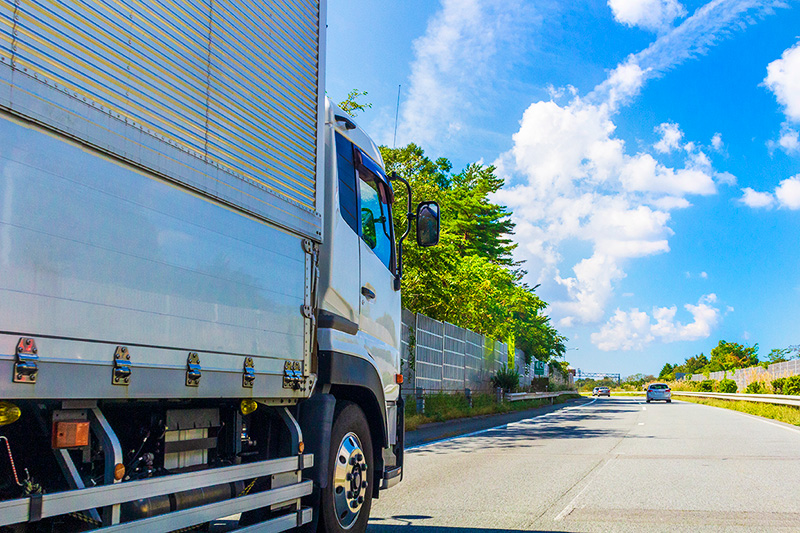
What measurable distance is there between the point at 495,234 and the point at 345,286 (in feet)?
150

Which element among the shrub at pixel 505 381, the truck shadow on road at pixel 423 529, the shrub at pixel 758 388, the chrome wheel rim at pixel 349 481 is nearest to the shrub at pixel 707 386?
the shrub at pixel 758 388

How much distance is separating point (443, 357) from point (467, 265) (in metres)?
7.46

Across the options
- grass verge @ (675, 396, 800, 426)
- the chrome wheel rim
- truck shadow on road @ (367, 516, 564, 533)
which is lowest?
grass verge @ (675, 396, 800, 426)

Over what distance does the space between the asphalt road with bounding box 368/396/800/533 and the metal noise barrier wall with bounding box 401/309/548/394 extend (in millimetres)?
6056

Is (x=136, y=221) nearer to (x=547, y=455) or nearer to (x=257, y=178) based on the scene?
(x=257, y=178)

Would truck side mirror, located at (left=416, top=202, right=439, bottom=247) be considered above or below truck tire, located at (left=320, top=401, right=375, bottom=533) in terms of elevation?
above

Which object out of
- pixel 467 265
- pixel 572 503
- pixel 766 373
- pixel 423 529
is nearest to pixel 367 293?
pixel 423 529

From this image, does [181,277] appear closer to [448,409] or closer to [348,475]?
[348,475]

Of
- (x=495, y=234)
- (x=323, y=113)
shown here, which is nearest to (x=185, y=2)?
(x=323, y=113)

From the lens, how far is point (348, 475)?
5.47 m

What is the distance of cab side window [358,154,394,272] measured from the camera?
20.9 feet

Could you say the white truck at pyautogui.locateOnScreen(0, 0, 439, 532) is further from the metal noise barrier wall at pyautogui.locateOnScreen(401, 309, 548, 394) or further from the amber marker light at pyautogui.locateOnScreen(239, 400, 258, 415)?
A: the metal noise barrier wall at pyautogui.locateOnScreen(401, 309, 548, 394)

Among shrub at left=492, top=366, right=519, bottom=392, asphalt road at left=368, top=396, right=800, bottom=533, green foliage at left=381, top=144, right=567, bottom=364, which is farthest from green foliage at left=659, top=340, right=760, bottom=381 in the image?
asphalt road at left=368, top=396, right=800, bottom=533

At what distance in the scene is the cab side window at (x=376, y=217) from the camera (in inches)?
250
